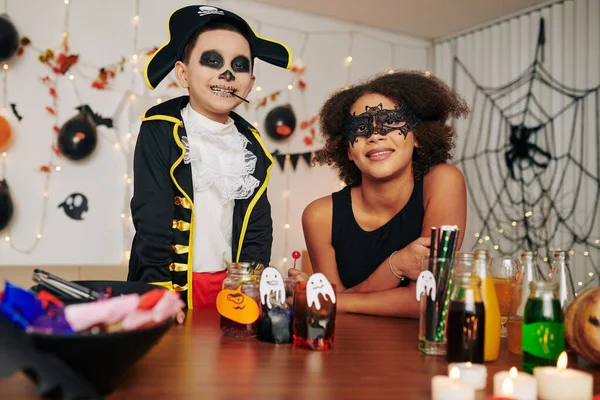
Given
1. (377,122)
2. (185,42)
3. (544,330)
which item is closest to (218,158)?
(185,42)

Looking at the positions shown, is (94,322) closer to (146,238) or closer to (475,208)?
(146,238)

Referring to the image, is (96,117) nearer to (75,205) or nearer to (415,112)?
(75,205)

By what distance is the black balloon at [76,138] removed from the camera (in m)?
3.90

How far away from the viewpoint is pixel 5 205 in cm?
373

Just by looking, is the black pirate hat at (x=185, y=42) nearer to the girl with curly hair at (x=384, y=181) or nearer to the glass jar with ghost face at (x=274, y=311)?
the girl with curly hair at (x=384, y=181)

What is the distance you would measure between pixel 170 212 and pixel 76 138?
2307 mm

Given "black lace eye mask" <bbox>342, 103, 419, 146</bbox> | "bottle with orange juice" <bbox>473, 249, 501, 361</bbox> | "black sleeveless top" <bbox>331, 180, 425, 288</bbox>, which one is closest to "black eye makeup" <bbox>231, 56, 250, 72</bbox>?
"black lace eye mask" <bbox>342, 103, 419, 146</bbox>

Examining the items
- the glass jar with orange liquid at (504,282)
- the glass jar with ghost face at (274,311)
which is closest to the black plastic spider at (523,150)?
the glass jar with orange liquid at (504,282)

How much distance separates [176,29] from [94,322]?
61.6 inches

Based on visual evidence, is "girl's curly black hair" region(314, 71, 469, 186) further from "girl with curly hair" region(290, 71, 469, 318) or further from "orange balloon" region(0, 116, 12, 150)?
"orange balloon" region(0, 116, 12, 150)

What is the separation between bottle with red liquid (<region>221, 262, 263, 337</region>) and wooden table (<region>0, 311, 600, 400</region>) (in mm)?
30

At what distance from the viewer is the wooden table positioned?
0.85 m

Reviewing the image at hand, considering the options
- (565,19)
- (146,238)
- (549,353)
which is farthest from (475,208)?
(549,353)

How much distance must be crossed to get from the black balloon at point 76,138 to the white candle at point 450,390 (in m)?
3.56
